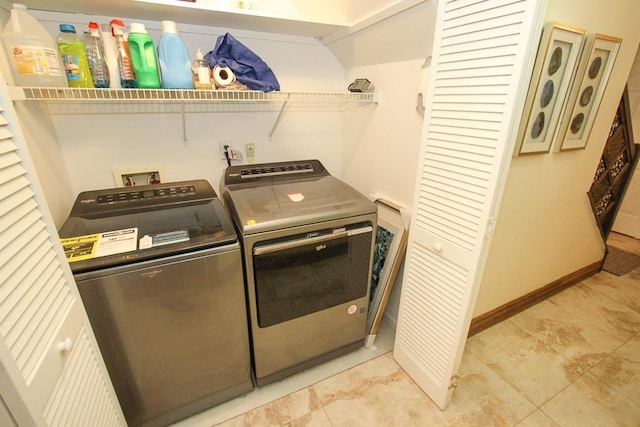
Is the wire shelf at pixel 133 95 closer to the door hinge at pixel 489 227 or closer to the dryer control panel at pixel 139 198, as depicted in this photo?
the dryer control panel at pixel 139 198

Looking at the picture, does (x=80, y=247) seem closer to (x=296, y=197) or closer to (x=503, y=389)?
(x=296, y=197)

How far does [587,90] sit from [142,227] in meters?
A: 2.40

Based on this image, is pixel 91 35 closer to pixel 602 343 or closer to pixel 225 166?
pixel 225 166

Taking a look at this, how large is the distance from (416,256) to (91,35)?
1704mm

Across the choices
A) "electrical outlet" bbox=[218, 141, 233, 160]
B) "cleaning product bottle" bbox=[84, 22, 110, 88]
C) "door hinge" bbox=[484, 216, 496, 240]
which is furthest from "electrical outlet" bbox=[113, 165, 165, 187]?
"door hinge" bbox=[484, 216, 496, 240]

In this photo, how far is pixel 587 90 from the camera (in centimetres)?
168

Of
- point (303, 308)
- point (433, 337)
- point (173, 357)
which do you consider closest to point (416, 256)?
point (433, 337)

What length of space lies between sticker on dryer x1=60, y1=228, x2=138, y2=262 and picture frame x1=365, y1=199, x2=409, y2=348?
4.15 ft

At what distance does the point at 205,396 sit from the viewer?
4.59ft

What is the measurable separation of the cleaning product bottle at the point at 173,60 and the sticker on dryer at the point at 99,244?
663 mm

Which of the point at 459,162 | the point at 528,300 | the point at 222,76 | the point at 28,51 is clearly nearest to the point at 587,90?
the point at 459,162

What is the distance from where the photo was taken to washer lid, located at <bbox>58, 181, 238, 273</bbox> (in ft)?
3.49

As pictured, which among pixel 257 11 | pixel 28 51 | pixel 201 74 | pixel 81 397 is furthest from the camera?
pixel 257 11

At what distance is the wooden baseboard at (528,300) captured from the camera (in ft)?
6.35
